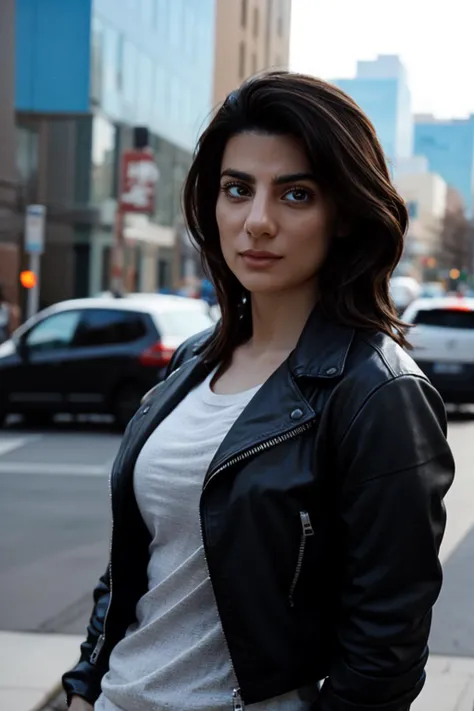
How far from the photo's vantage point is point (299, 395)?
1760 mm

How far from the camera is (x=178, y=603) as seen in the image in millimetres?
1860

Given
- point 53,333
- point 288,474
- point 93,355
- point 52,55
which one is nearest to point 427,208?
point 52,55

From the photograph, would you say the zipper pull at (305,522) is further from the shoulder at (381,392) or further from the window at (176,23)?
the window at (176,23)

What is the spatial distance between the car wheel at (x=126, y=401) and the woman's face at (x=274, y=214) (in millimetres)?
11254

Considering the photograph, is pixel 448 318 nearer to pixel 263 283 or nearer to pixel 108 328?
pixel 108 328

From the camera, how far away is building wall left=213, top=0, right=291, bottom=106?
4878cm

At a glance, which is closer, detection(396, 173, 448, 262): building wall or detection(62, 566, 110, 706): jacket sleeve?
detection(62, 566, 110, 706): jacket sleeve

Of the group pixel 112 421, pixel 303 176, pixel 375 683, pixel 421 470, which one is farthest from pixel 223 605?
pixel 112 421

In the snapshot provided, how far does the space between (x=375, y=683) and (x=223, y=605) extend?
267 mm

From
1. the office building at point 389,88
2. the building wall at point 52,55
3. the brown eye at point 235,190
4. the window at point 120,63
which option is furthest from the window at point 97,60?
the office building at point 389,88

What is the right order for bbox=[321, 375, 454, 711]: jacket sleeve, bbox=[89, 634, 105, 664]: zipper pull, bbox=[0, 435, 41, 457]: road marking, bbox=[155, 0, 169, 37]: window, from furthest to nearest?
bbox=[155, 0, 169, 37]: window < bbox=[0, 435, 41, 457]: road marking < bbox=[89, 634, 105, 664]: zipper pull < bbox=[321, 375, 454, 711]: jacket sleeve

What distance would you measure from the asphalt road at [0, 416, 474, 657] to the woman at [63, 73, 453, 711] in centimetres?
347

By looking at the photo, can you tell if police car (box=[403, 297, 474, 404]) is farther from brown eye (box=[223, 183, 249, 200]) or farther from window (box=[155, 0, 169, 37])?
window (box=[155, 0, 169, 37])

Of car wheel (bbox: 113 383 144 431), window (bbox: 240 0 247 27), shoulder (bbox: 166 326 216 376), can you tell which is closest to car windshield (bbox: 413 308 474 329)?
car wheel (bbox: 113 383 144 431)
